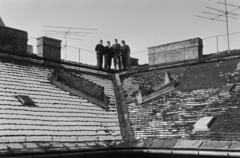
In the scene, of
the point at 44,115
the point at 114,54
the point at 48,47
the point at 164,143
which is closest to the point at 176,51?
the point at 114,54

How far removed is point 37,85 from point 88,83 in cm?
245

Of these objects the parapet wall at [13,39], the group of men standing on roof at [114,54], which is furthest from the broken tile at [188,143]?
the parapet wall at [13,39]

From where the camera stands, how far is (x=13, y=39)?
1788 cm

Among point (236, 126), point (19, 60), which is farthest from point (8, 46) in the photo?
point (236, 126)

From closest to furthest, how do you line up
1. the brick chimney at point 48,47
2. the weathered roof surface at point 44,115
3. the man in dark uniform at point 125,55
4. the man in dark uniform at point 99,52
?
1. the weathered roof surface at point 44,115
2. the brick chimney at point 48,47
3. the man in dark uniform at point 99,52
4. the man in dark uniform at point 125,55

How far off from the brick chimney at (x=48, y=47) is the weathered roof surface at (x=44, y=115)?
112 inches

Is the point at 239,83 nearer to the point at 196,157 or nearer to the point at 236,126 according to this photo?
the point at 236,126

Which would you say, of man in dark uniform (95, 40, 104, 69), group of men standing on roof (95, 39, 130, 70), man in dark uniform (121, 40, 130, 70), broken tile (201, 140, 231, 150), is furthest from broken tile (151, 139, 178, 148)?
man in dark uniform (121, 40, 130, 70)

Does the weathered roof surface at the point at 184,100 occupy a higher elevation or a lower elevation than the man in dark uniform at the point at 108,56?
lower

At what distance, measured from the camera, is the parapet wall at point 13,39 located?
1747 centimetres

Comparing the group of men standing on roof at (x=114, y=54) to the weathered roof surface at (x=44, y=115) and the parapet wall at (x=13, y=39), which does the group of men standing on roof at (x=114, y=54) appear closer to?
the weathered roof surface at (x=44, y=115)

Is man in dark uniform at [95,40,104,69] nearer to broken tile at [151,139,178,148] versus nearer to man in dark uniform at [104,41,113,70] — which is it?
man in dark uniform at [104,41,113,70]

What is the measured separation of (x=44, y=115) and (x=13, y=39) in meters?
5.89

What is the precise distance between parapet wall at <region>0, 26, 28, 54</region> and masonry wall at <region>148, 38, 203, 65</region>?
8.45m
